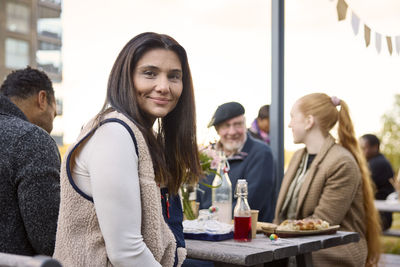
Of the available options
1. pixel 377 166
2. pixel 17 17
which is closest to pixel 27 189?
pixel 17 17

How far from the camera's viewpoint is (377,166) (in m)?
6.17

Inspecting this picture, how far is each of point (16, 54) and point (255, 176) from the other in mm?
1743

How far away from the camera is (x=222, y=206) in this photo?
2797 mm

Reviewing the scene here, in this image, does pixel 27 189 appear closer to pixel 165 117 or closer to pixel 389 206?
pixel 165 117

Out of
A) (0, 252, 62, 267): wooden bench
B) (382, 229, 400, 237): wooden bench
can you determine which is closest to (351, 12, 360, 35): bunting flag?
(382, 229, 400, 237): wooden bench

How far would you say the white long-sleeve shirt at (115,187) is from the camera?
1.34 meters

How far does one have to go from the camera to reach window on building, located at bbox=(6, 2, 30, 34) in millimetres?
3947

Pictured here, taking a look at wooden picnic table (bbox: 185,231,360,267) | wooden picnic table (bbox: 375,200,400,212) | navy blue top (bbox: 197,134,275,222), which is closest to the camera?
wooden picnic table (bbox: 185,231,360,267)

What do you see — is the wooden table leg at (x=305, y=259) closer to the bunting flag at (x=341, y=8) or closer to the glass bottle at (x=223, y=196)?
the glass bottle at (x=223, y=196)

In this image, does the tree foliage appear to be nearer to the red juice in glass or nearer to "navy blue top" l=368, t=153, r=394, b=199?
"navy blue top" l=368, t=153, r=394, b=199

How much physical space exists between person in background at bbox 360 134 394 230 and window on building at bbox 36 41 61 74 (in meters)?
3.39

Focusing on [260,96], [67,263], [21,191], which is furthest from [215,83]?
[67,263]

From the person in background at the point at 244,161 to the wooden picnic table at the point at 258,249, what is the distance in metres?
0.82

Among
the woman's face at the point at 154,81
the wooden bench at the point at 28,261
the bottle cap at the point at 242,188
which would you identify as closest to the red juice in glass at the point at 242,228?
the bottle cap at the point at 242,188
